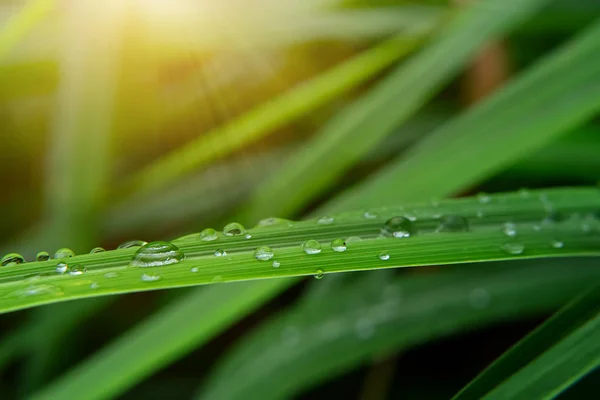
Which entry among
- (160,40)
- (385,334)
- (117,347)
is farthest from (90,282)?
(160,40)

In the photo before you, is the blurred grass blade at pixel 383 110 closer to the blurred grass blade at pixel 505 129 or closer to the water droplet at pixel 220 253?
the blurred grass blade at pixel 505 129

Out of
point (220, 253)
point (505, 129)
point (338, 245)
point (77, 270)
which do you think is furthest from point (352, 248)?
point (505, 129)

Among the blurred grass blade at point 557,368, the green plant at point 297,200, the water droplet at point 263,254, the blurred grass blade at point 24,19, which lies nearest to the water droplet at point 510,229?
the green plant at point 297,200

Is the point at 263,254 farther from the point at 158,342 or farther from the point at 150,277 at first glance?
the point at 158,342

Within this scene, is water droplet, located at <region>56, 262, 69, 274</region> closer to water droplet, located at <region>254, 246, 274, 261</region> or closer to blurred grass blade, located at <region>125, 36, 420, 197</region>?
water droplet, located at <region>254, 246, 274, 261</region>

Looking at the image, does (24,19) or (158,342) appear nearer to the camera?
(158,342)

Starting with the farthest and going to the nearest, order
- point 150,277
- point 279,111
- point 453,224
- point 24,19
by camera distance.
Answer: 1. point 279,111
2. point 24,19
3. point 453,224
4. point 150,277

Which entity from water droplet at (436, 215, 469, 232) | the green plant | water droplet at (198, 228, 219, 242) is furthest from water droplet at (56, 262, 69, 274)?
water droplet at (436, 215, 469, 232)

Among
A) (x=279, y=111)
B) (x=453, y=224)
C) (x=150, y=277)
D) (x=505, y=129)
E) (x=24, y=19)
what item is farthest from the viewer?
(x=279, y=111)
